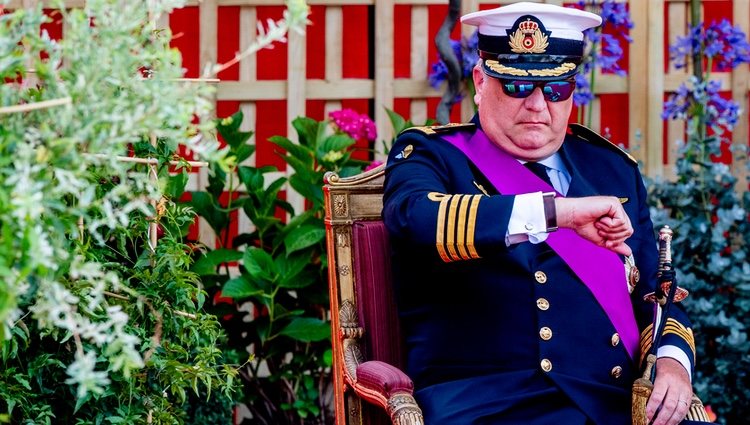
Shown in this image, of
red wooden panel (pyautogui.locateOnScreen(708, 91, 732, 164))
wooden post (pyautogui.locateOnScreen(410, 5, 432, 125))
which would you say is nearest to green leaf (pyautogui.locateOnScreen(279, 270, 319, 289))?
wooden post (pyautogui.locateOnScreen(410, 5, 432, 125))

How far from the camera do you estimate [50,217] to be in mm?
1621

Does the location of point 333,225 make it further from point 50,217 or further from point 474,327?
point 50,217

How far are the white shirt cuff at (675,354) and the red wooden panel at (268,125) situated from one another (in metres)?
2.41

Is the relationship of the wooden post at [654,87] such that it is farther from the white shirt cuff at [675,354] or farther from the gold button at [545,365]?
the gold button at [545,365]

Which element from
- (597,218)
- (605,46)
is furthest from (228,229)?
(597,218)

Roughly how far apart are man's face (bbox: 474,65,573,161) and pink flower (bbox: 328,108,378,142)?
1690mm

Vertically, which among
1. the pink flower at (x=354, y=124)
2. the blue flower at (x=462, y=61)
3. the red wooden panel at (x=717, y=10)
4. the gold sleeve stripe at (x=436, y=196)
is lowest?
the gold sleeve stripe at (x=436, y=196)

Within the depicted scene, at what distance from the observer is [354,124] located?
4715mm

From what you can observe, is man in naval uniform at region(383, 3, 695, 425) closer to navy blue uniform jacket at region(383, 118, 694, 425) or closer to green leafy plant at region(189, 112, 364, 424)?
navy blue uniform jacket at region(383, 118, 694, 425)

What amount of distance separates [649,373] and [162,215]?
1181mm

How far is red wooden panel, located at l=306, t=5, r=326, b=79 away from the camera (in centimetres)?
516

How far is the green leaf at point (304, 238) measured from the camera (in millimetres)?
4512

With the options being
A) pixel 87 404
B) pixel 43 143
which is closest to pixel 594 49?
pixel 87 404

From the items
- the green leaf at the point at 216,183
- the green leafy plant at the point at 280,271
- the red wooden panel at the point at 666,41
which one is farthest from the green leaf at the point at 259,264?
the red wooden panel at the point at 666,41
